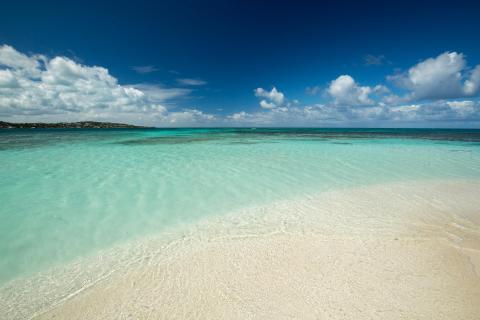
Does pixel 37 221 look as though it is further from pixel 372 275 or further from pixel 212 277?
pixel 372 275

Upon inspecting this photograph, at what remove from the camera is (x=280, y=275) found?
2.81 metres

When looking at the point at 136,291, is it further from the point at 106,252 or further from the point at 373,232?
the point at 373,232

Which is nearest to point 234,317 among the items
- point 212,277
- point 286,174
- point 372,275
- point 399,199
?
point 212,277

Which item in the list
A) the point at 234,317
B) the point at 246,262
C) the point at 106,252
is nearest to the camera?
the point at 234,317

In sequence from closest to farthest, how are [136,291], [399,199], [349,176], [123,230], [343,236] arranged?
[136,291], [343,236], [123,230], [399,199], [349,176]

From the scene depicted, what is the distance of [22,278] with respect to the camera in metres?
2.89

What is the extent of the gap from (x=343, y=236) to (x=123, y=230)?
3980mm

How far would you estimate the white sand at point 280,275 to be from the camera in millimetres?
2320

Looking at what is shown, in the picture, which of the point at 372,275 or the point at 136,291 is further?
the point at 372,275

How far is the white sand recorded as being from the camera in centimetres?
232

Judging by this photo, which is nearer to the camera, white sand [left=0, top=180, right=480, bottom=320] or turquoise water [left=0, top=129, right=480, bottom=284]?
white sand [left=0, top=180, right=480, bottom=320]

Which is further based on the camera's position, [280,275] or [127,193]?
[127,193]

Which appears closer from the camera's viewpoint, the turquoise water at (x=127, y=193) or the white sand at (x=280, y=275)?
the white sand at (x=280, y=275)

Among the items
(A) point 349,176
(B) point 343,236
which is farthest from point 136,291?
(A) point 349,176
